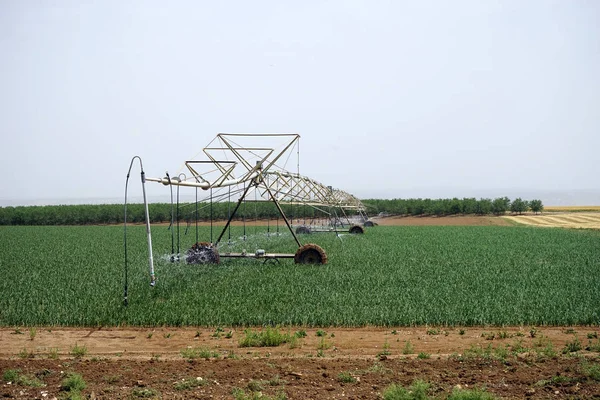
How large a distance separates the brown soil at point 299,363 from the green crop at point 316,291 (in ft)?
1.93

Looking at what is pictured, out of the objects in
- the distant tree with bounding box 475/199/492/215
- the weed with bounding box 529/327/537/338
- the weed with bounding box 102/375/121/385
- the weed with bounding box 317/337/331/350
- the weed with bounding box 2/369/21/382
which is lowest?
the weed with bounding box 529/327/537/338

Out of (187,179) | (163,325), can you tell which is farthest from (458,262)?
(163,325)

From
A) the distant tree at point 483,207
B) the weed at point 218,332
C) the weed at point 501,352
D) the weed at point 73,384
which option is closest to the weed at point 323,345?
the weed at point 218,332

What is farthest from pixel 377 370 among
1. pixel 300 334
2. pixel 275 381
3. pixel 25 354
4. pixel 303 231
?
pixel 303 231

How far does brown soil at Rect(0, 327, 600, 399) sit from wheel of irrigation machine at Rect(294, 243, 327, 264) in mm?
7889

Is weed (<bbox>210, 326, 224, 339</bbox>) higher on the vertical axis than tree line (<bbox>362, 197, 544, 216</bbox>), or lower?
lower

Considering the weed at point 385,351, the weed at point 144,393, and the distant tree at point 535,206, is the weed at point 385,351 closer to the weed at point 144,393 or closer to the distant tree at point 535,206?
the weed at point 144,393

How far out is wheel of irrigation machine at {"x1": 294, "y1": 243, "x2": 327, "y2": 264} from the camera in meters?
18.7

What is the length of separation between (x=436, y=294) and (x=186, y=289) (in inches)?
260

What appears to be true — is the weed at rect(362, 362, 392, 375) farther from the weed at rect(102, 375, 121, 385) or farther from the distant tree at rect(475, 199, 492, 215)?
the distant tree at rect(475, 199, 492, 215)

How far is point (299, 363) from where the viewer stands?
322 inches

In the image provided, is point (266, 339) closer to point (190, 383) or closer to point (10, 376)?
point (190, 383)

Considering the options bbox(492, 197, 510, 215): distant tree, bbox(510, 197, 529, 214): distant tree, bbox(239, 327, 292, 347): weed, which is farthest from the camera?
bbox(510, 197, 529, 214): distant tree

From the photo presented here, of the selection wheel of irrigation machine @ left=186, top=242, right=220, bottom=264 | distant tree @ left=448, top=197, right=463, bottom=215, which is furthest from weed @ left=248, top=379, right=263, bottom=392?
distant tree @ left=448, top=197, right=463, bottom=215
